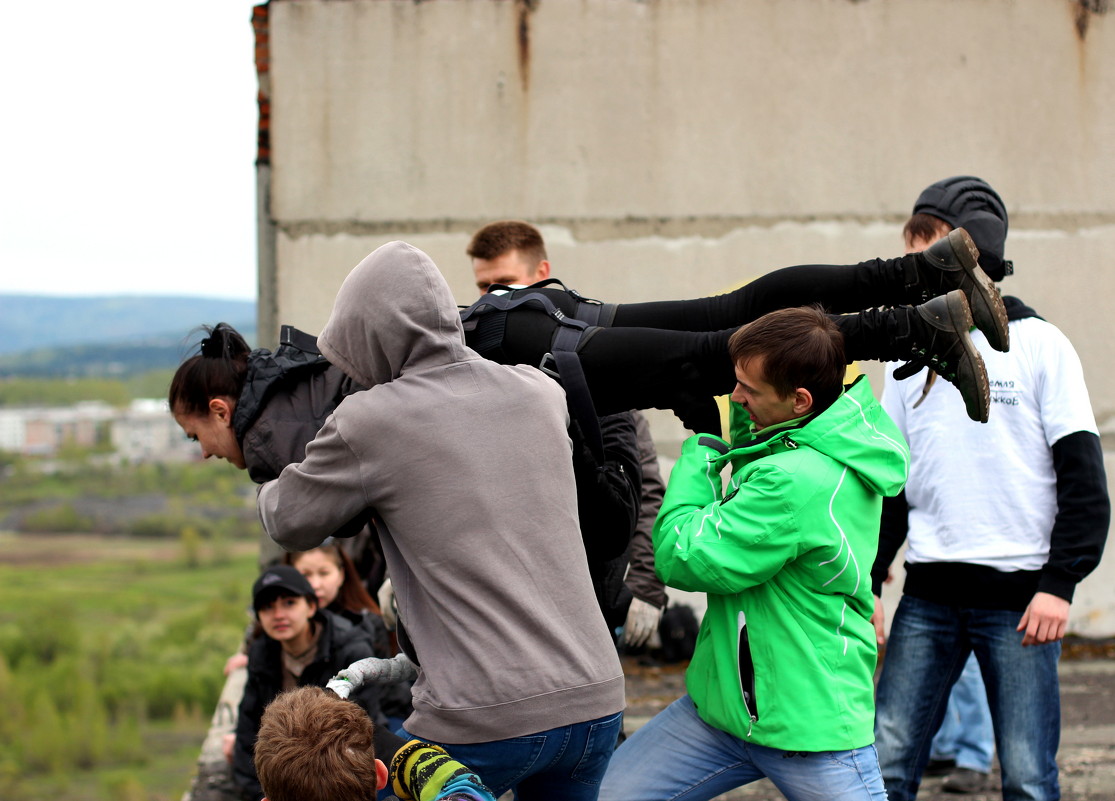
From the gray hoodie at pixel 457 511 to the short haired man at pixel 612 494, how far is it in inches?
15.1

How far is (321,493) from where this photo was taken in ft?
6.03

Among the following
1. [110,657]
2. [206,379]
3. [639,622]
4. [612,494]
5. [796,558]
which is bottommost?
[110,657]

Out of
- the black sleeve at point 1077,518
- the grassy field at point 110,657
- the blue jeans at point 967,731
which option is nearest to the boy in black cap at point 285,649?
the grassy field at point 110,657

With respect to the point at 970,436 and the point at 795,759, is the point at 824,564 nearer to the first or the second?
the point at 795,759

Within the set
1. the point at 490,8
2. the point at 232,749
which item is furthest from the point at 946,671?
the point at 490,8

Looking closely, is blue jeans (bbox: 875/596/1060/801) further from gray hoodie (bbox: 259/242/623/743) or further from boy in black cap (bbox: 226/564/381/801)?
boy in black cap (bbox: 226/564/381/801)

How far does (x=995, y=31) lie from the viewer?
18.7ft

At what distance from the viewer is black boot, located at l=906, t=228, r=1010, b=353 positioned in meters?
2.37

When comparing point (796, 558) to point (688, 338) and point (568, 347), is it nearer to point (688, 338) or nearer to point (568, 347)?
point (688, 338)

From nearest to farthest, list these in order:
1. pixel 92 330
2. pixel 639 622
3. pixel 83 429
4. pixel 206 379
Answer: pixel 206 379
pixel 639 622
pixel 83 429
pixel 92 330

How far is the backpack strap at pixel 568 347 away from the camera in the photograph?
223 cm

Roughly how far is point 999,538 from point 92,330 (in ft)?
162

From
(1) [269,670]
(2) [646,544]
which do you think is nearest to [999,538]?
(2) [646,544]

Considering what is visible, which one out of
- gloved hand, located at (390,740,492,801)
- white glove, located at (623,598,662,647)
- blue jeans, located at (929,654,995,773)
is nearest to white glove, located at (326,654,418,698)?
gloved hand, located at (390,740,492,801)
